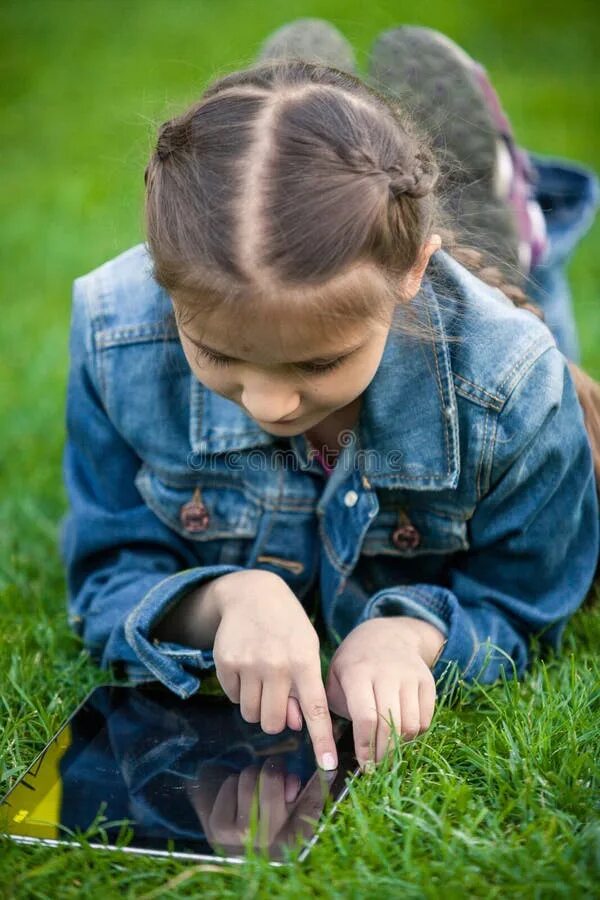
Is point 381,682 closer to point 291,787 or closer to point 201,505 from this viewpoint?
point 291,787

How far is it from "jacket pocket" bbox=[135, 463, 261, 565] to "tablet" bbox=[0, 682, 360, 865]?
28 centimetres

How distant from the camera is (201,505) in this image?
6.43ft

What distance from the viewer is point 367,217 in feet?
4.88

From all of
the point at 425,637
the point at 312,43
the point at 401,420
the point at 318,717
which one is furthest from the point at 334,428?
the point at 312,43

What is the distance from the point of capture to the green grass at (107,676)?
4.66ft

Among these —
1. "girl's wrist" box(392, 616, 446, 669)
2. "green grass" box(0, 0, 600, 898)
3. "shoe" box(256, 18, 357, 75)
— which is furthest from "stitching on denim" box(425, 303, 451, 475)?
"shoe" box(256, 18, 357, 75)

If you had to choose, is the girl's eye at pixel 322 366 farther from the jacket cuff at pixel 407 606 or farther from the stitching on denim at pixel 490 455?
the jacket cuff at pixel 407 606

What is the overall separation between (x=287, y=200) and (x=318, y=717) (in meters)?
0.67

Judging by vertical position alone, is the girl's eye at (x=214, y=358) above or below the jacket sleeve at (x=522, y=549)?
above

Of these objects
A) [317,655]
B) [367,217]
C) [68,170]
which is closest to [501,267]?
[367,217]

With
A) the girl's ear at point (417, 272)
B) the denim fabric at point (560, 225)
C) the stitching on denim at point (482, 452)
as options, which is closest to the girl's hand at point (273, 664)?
the stitching on denim at point (482, 452)

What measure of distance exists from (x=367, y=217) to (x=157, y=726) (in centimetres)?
79

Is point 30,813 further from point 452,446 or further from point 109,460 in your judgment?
point 452,446

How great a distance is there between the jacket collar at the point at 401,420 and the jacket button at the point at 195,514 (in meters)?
0.11
